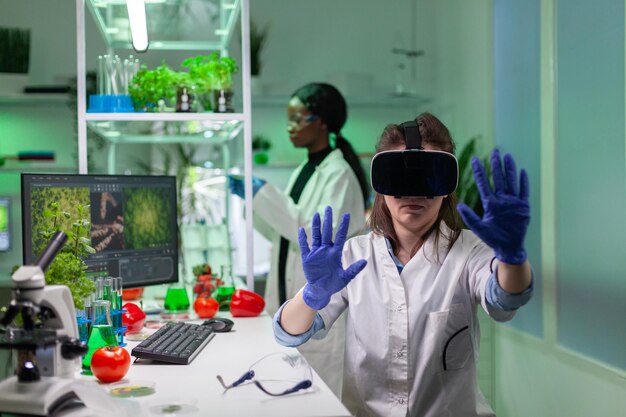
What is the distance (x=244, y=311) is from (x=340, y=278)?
92 cm

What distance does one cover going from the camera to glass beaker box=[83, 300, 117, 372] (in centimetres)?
163

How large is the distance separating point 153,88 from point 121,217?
51 centimetres

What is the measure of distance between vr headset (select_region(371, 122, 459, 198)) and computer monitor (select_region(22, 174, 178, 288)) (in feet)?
3.18

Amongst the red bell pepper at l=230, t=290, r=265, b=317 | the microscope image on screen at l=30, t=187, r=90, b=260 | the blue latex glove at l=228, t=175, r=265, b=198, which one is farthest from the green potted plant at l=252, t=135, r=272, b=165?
the microscope image on screen at l=30, t=187, r=90, b=260

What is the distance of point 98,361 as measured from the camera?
1.47m

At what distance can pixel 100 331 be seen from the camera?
1.66m

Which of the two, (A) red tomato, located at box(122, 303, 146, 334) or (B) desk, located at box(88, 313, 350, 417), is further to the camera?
(A) red tomato, located at box(122, 303, 146, 334)

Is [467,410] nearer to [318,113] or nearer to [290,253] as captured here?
[290,253]

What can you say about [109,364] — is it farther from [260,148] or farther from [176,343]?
[260,148]

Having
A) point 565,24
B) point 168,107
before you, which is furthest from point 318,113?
point 565,24

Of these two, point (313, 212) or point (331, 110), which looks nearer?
point (313, 212)

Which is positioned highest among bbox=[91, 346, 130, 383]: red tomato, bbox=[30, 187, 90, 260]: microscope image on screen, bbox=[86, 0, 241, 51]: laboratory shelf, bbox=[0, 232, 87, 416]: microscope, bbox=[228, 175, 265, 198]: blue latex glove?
bbox=[86, 0, 241, 51]: laboratory shelf

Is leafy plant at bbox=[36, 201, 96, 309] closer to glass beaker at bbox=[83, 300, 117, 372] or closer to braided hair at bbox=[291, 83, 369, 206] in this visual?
glass beaker at bbox=[83, 300, 117, 372]

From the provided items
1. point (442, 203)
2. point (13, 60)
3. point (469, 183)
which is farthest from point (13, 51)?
point (442, 203)
